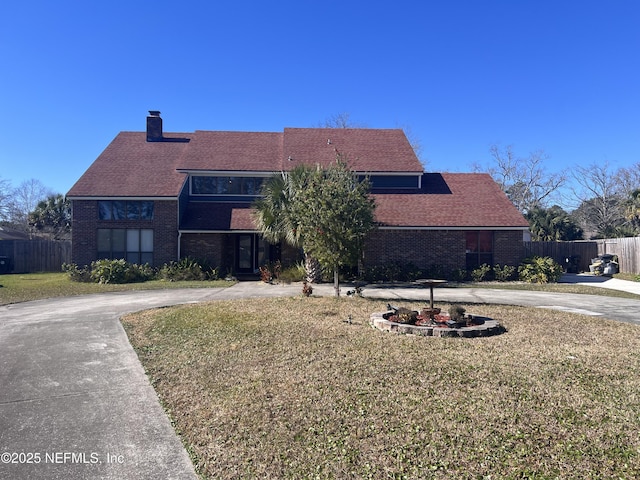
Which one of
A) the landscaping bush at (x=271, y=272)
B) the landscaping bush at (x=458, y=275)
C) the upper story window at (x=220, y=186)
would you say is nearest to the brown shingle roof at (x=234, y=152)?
the upper story window at (x=220, y=186)

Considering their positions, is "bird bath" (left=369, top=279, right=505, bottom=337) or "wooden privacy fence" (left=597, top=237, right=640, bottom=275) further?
"wooden privacy fence" (left=597, top=237, right=640, bottom=275)

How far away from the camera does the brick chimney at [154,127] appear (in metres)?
26.0

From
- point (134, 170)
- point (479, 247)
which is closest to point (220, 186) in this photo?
point (134, 170)

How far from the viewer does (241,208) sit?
22094mm

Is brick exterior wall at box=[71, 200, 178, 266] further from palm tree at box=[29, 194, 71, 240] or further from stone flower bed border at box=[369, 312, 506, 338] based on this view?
stone flower bed border at box=[369, 312, 506, 338]

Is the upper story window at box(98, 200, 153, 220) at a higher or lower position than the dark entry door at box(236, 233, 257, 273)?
higher

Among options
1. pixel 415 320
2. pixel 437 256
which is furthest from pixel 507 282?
pixel 415 320

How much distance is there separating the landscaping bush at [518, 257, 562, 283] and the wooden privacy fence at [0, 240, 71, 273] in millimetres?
24745

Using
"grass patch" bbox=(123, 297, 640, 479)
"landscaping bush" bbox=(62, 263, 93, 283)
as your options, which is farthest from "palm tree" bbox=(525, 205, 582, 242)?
"landscaping bush" bbox=(62, 263, 93, 283)

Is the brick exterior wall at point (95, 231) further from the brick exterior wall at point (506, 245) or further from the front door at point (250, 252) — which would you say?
the brick exterior wall at point (506, 245)

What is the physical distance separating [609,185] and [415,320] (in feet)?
132

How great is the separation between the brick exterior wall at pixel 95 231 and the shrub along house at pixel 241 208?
0.15 ft

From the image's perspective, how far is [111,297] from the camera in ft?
47.2

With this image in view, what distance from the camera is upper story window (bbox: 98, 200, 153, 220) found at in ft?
68.0
